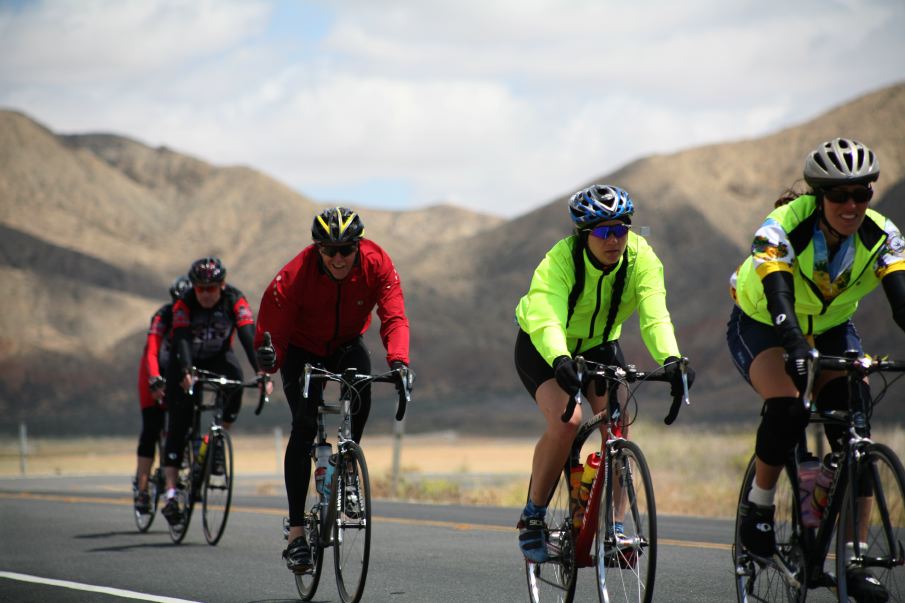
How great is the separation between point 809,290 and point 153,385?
A: 7.29m

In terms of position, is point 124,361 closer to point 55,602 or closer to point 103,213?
point 103,213

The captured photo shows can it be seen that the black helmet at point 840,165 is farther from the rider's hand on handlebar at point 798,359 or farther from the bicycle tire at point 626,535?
the bicycle tire at point 626,535

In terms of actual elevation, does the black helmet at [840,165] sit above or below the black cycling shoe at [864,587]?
above

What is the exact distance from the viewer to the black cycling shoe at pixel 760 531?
6.21m

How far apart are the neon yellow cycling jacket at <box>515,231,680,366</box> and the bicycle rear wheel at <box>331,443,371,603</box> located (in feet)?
4.61

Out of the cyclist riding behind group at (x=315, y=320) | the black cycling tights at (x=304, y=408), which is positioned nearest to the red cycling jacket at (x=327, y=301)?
the cyclist riding behind group at (x=315, y=320)

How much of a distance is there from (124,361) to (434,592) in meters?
66.2

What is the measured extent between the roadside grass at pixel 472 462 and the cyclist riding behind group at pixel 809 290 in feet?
32.3

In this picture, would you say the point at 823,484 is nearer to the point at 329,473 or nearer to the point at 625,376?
the point at 625,376

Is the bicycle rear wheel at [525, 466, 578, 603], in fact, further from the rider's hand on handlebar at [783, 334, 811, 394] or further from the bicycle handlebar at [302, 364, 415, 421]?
the rider's hand on handlebar at [783, 334, 811, 394]

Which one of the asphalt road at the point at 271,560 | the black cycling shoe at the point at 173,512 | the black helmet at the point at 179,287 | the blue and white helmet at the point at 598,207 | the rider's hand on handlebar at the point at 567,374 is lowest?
the asphalt road at the point at 271,560

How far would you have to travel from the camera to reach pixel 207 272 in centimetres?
1146

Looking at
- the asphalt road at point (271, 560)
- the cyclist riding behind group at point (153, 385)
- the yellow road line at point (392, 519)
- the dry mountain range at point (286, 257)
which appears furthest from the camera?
the dry mountain range at point (286, 257)

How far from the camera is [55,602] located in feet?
26.6
